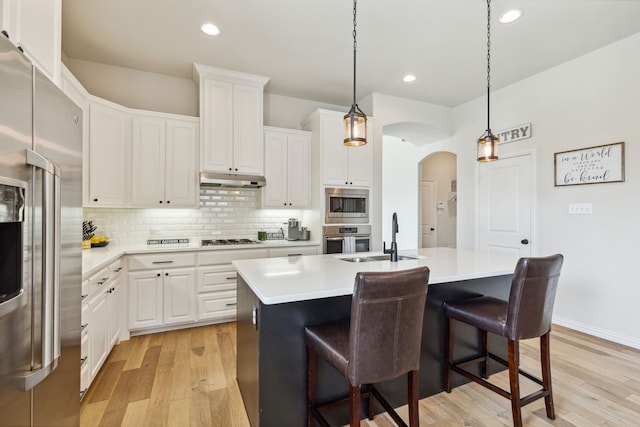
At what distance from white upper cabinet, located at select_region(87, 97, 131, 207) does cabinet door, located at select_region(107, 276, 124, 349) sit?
0.87 meters

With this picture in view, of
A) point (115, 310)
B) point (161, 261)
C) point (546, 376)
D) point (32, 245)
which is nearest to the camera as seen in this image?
point (32, 245)

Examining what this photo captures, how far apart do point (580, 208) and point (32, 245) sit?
4.36 m

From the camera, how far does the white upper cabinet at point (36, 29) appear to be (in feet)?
3.78

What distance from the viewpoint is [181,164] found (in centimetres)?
349

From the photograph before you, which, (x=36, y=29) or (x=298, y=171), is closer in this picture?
(x=36, y=29)

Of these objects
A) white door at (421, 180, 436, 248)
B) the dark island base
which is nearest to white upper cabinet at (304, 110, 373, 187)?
the dark island base

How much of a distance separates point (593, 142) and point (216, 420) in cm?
424

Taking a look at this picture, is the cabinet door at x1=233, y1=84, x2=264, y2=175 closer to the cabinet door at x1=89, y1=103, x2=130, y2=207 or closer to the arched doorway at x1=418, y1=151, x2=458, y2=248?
the cabinet door at x1=89, y1=103, x2=130, y2=207

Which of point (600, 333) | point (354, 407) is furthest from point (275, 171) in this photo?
point (600, 333)

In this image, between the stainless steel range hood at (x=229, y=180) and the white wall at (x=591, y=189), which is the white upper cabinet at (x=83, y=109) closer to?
the stainless steel range hood at (x=229, y=180)

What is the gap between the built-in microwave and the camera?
389cm

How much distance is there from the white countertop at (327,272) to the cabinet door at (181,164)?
1.78 meters

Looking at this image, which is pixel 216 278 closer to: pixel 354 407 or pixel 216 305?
pixel 216 305

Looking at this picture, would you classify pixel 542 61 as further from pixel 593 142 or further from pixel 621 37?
pixel 593 142
